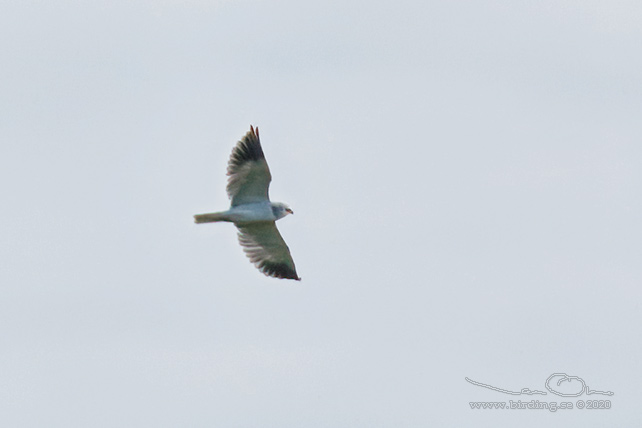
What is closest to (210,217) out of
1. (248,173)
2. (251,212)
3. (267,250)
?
(251,212)

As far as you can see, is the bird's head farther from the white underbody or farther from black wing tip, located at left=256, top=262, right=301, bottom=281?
black wing tip, located at left=256, top=262, right=301, bottom=281

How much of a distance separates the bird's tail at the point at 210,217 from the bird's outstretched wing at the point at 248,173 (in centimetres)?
43

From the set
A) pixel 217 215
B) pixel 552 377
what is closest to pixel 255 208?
pixel 217 215

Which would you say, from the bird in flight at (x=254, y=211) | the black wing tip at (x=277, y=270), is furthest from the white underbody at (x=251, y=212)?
the black wing tip at (x=277, y=270)

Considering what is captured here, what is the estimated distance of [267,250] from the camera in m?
42.0

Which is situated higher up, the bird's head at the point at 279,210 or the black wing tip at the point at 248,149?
→ the black wing tip at the point at 248,149

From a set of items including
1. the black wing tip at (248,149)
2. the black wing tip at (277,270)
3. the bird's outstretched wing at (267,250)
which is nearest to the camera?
the black wing tip at (248,149)

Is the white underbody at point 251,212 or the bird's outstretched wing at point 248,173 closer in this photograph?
the bird's outstretched wing at point 248,173

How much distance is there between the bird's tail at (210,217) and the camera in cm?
4000

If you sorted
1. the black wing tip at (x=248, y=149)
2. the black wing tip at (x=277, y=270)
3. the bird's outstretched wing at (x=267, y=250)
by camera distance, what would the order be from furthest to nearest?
the black wing tip at (x=277, y=270)
the bird's outstretched wing at (x=267, y=250)
the black wing tip at (x=248, y=149)

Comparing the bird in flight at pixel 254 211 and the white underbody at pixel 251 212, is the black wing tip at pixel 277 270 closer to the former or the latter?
the bird in flight at pixel 254 211

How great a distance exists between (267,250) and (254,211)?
1.95m

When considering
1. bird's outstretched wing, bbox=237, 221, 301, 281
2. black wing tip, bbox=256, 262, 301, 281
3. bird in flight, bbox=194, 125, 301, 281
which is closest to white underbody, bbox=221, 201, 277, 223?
bird in flight, bbox=194, 125, 301, 281

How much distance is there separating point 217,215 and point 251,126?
8.53 feet
